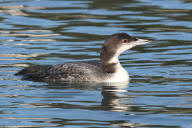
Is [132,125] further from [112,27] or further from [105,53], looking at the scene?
[112,27]

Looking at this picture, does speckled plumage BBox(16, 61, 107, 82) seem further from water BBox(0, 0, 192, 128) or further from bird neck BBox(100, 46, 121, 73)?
water BBox(0, 0, 192, 128)

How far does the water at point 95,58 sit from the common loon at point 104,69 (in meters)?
0.26

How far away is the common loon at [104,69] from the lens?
11.4 metres

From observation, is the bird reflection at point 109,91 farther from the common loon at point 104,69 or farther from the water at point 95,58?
the common loon at point 104,69

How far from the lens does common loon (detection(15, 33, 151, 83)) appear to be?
11391mm

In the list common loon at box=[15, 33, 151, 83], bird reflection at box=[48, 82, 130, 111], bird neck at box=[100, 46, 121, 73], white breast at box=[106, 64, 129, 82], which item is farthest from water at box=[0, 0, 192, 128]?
bird neck at box=[100, 46, 121, 73]

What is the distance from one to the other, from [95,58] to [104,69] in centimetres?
193

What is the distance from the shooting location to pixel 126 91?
34.8ft

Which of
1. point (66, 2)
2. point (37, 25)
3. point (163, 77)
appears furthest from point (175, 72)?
point (66, 2)

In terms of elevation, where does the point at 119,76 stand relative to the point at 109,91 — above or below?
above

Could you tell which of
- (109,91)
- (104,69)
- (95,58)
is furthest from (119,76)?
(95,58)

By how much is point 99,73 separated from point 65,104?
197 centimetres

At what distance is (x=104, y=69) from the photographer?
37.9 feet

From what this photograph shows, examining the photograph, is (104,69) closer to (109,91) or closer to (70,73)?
(70,73)
